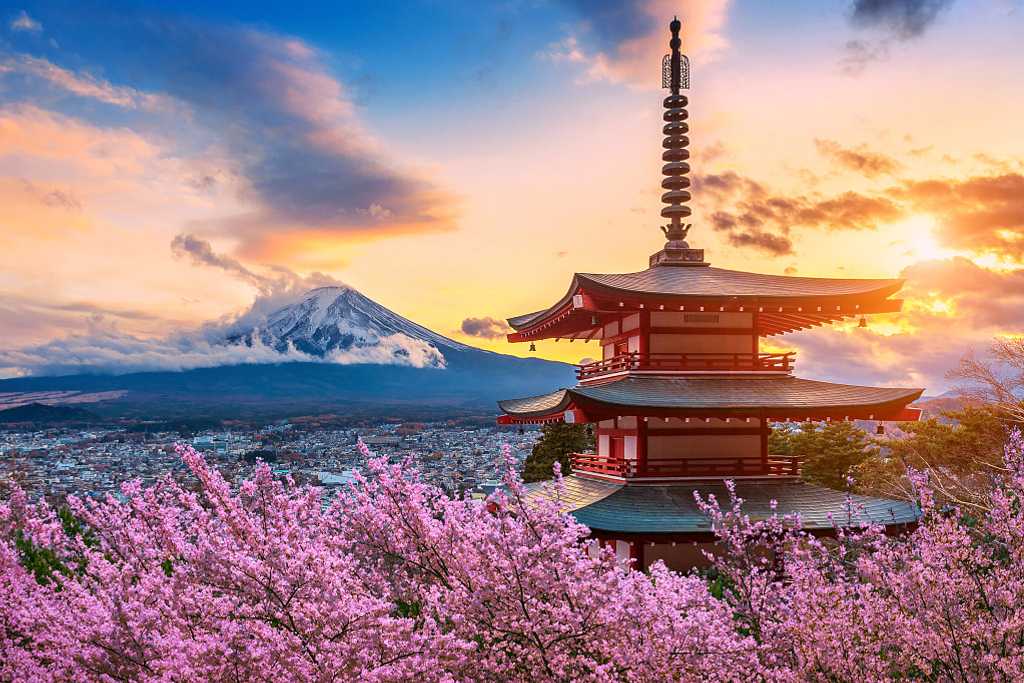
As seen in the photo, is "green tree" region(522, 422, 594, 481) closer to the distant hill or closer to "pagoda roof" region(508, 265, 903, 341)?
"pagoda roof" region(508, 265, 903, 341)

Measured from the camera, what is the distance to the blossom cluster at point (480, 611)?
28.8 ft

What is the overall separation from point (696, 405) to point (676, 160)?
973 cm

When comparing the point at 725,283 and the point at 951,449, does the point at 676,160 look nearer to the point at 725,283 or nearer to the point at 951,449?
the point at 725,283

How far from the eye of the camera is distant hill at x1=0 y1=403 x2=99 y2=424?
13625 cm

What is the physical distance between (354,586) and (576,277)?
12.2 m

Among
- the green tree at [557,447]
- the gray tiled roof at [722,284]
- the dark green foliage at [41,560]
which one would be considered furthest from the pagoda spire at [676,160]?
the dark green foliage at [41,560]

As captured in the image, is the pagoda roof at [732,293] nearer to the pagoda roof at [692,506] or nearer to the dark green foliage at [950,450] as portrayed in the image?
the pagoda roof at [692,506]

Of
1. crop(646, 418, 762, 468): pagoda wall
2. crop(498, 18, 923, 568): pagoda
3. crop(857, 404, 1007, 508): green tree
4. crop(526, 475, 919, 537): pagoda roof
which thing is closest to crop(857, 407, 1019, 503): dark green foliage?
crop(857, 404, 1007, 508): green tree

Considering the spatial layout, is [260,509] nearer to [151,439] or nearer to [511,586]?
[511,586]

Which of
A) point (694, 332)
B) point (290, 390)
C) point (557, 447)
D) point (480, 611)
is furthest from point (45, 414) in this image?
point (480, 611)

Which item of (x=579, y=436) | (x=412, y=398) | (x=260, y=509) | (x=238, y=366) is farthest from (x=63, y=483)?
(x=238, y=366)

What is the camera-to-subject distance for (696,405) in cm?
1997

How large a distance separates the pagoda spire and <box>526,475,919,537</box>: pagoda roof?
6.88 metres

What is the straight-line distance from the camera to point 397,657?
29.2 feet
